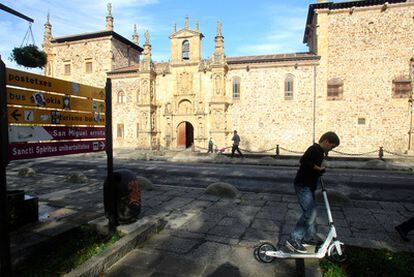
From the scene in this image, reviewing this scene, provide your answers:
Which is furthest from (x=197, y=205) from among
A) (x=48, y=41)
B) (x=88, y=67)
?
(x=48, y=41)

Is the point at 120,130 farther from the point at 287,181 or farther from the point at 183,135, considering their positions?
the point at 287,181

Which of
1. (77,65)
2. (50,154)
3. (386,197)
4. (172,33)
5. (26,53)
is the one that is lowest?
(386,197)

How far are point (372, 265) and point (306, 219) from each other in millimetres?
1039

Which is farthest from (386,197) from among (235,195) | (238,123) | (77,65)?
(77,65)

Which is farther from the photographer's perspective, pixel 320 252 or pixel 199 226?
pixel 199 226

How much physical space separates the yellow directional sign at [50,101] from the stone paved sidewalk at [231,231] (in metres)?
2.61

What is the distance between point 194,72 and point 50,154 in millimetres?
22814

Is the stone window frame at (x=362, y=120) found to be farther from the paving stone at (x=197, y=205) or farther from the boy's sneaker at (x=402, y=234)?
the boy's sneaker at (x=402, y=234)

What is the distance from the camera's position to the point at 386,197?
7.99 meters

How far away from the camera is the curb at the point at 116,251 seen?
3348mm

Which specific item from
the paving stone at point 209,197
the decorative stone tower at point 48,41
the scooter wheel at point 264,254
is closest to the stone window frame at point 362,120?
the paving stone at point 209,197

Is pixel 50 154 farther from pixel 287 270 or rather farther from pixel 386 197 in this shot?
pixel 386 197

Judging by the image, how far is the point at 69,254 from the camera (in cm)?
416

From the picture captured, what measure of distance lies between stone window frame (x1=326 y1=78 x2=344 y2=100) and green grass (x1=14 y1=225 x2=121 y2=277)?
74.5ft
